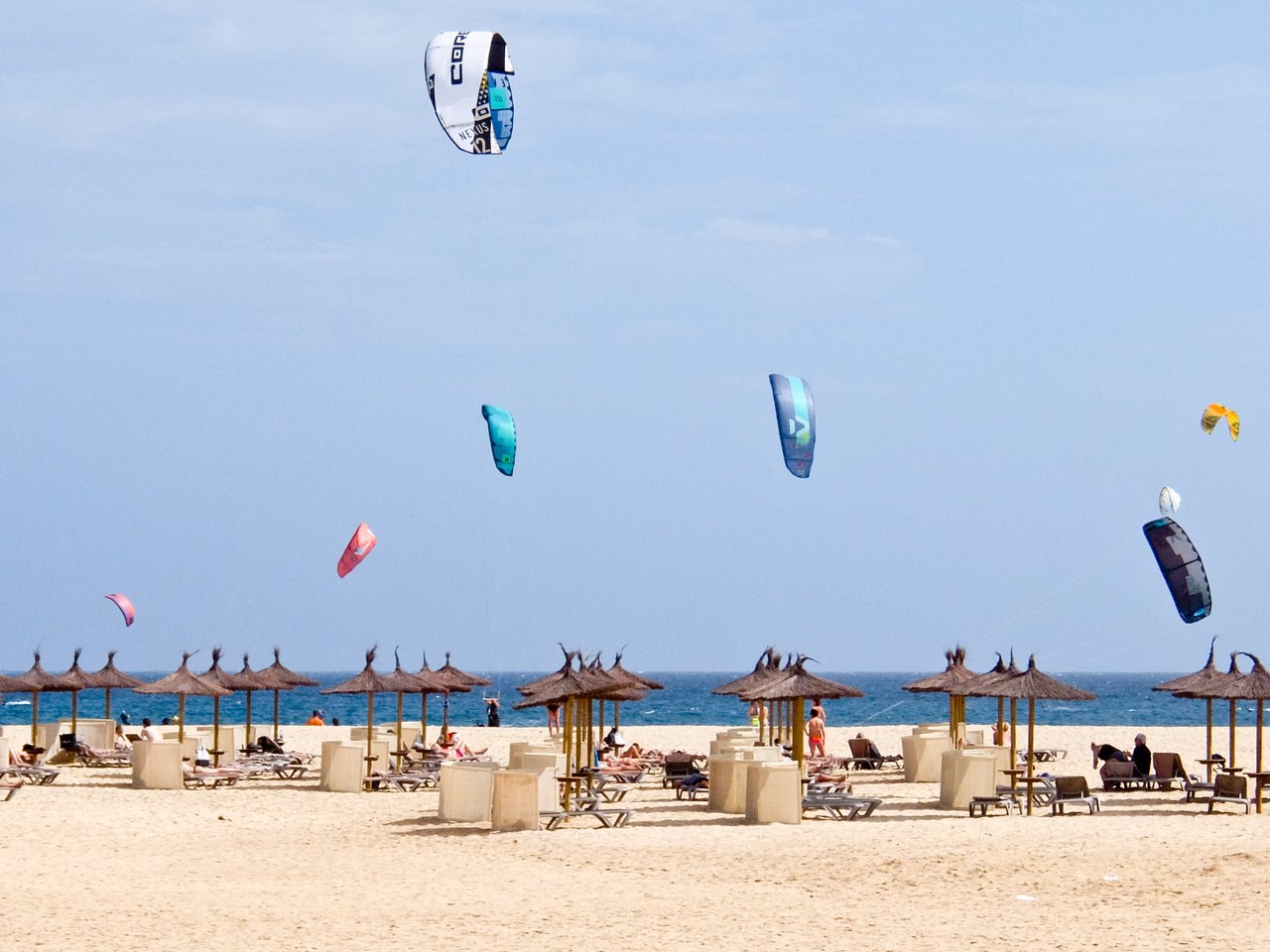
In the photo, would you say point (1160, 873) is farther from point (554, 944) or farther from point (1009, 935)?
point (554, 944)

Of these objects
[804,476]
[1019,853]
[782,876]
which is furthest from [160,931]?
[804,476]

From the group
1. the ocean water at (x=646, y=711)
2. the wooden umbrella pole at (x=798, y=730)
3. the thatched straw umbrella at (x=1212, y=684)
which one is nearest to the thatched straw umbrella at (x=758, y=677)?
the wooden umbrella pole at (x=798, y=730)

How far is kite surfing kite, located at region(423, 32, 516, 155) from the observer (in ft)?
69.0

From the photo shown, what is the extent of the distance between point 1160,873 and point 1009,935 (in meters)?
2.82

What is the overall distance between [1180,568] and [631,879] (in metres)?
13.0

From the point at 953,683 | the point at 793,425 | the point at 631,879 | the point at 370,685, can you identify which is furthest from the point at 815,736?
the point at 631,879

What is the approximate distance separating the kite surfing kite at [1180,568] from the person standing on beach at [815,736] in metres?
5.22

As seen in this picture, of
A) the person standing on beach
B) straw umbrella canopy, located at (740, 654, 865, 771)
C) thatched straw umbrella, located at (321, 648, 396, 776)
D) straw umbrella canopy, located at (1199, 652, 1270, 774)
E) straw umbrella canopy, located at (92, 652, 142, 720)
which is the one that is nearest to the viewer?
straw umbrella canopy, located at (1199, 652, 1270, 774)

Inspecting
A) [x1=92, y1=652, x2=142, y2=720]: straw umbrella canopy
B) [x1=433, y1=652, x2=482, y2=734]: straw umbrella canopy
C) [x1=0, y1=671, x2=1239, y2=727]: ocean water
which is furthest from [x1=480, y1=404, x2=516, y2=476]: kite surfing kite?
[x1=0, y1=671, x2=1239, y2=727]: ocean water

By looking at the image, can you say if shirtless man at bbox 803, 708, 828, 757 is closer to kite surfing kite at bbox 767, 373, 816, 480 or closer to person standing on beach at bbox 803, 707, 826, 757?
person standing on beach at bbox 803, 707, 826, 757

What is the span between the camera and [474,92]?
21.2 m

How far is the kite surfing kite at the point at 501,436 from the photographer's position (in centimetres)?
2644

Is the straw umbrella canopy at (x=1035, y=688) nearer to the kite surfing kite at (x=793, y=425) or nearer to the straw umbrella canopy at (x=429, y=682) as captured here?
the kite surfing kite at (x=793, y=425)

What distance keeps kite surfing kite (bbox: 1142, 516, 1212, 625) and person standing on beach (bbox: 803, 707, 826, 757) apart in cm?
522
